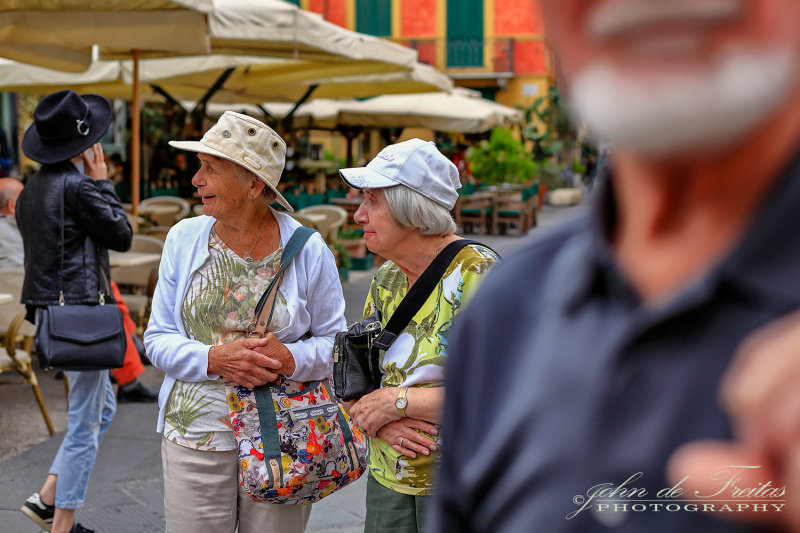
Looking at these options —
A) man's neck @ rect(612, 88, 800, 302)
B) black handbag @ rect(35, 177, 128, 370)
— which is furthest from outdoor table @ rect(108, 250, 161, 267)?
man's neck @ rect(612, 88, 800, 302)

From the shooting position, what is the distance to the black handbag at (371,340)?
2.69 m

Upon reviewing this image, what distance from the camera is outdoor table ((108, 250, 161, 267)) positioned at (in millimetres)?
7055

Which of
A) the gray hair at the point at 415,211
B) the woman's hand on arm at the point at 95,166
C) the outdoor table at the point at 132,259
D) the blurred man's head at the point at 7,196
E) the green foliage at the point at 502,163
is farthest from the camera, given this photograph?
the green foliage at the point at 502,163

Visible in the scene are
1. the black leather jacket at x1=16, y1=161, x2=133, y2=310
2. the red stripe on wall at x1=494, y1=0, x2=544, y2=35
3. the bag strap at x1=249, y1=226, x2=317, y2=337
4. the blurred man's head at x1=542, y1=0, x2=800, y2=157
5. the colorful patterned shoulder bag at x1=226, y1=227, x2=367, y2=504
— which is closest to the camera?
the blurred man's head at x1=542, y1=0, x2=800, y2=157

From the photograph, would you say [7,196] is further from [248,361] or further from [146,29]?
[248,361]

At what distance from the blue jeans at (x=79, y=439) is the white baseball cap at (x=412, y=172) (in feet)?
6.90

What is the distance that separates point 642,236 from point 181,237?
2.49 m

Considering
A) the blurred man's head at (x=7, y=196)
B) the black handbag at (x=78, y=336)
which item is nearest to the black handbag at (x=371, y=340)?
the black handbag at (x=78, y=336)

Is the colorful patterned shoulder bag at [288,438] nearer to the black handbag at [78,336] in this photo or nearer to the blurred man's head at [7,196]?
the black handbag at [78,336]

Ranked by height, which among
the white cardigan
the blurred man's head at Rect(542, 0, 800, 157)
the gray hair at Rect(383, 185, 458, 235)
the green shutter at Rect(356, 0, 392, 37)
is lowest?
the white cardigan

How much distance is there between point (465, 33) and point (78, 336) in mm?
31487

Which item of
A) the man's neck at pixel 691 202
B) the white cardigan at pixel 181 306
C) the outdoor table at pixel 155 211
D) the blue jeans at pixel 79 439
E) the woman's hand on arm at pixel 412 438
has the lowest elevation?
the outdoor table at pixel 155 211

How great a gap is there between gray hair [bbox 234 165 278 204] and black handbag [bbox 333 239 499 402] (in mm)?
651

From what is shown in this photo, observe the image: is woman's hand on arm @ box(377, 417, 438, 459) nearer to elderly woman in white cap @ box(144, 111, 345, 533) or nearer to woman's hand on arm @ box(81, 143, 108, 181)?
elderly woman in white cap @ box(144, 111, 345, 533)
